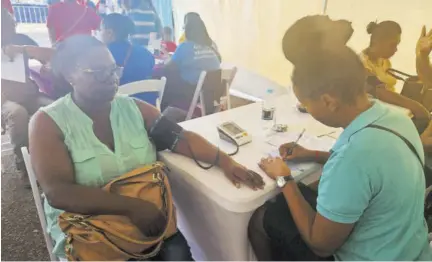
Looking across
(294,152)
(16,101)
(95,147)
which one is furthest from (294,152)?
(16,101)

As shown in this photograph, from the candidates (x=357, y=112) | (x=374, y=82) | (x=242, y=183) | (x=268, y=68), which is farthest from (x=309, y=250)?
(x=268, y=68)

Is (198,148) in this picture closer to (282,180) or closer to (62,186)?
(282,180)

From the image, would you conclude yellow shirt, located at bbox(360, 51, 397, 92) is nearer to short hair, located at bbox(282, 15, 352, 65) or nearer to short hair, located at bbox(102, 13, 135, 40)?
short hair, located at bbox(282, 15, 352, 65)

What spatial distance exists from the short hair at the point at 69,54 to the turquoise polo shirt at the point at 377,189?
81cm

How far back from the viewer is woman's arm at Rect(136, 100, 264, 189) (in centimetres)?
105

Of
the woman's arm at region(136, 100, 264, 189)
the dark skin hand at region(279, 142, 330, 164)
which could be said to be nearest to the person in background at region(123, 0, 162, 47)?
the woman's arm at region(136, 100, 264, 189)

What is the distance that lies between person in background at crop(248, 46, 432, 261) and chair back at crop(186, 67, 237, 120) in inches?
54.2

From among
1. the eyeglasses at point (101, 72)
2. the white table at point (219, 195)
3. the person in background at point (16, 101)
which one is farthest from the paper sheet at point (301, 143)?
the person in background at point (16, 101)

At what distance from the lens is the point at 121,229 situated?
985mm

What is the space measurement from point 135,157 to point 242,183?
0.38m

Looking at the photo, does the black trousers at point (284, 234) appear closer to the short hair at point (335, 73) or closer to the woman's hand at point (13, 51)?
the short hair at point (335, 73)

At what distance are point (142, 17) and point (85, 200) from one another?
8.84 ft

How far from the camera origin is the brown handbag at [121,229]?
953 mm

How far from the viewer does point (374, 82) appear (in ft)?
5.40
